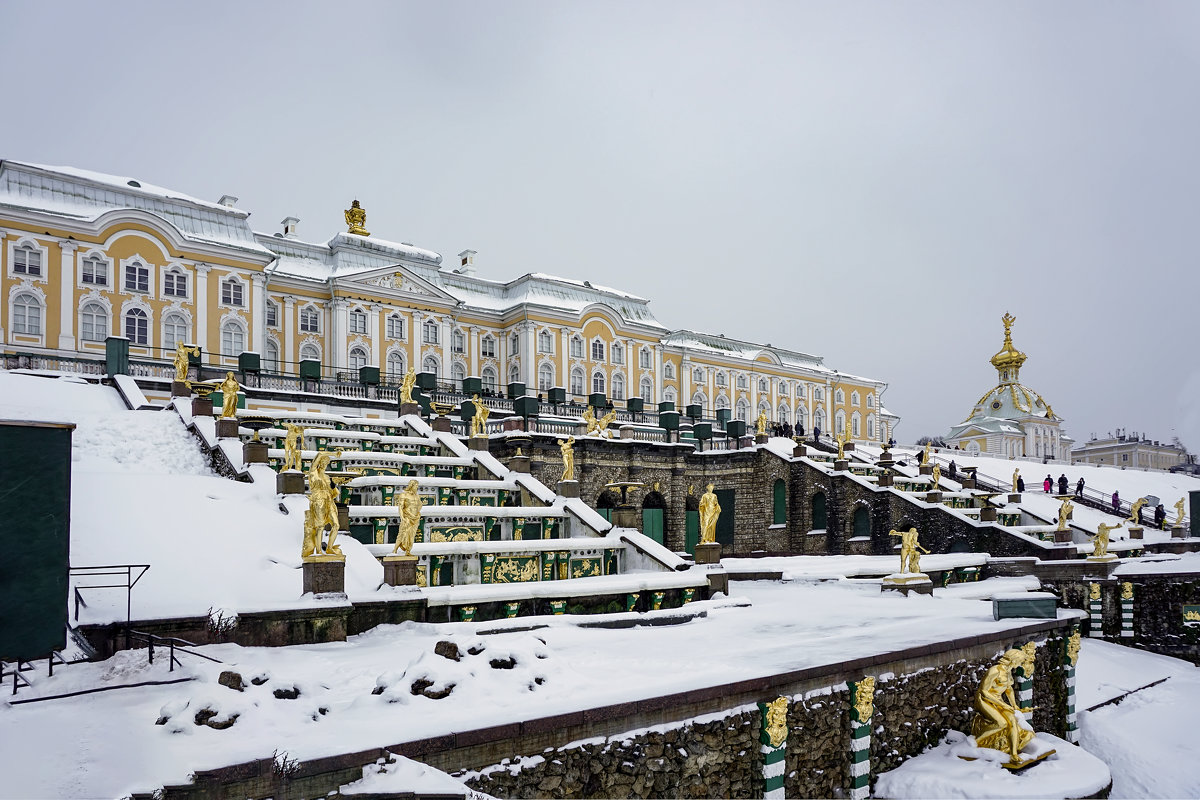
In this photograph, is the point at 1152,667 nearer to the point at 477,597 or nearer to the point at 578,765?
the point at 477,597

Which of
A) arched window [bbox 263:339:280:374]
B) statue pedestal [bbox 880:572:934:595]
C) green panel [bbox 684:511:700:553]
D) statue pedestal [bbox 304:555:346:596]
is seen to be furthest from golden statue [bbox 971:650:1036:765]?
arched window [bbox 263:339:280:374]

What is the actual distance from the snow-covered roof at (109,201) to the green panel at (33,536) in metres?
35.1

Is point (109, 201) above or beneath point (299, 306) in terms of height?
above

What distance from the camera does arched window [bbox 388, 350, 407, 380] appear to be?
46438mm

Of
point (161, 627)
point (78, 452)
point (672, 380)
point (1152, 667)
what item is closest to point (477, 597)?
point (161, 627)

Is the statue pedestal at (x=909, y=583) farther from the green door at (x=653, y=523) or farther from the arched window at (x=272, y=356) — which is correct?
the arched window at (x=272, y=356)

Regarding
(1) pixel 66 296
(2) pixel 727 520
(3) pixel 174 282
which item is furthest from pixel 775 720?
(3) pixel 174 282

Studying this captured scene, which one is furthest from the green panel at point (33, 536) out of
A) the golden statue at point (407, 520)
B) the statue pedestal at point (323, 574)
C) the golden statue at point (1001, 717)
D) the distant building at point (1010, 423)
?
the distant building at point (1010, 423)

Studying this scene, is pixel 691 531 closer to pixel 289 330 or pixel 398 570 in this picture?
pixel 398 570

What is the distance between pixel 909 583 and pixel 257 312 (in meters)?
33.5

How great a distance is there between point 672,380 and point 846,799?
49135 mm

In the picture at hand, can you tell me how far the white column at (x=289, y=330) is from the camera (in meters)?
43.8

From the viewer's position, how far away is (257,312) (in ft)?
136

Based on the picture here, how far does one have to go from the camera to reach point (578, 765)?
8.54 meters
